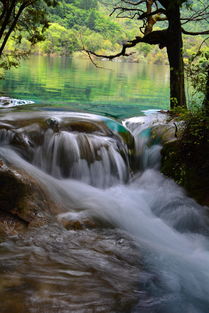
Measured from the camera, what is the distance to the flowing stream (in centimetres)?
302

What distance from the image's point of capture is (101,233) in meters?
4.49

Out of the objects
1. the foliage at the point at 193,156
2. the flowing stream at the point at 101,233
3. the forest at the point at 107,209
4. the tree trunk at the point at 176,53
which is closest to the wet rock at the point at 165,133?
the forest at the point at 107,209

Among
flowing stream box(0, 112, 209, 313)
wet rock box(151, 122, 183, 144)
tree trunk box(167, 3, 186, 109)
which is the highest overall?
tree trunk box(167, 3, 186, 109)

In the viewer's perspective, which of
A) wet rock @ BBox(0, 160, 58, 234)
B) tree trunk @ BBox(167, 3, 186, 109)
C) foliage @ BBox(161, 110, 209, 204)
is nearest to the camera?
wet rock @ BBox(0, 160, 58, 234)

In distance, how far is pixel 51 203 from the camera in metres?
4.86

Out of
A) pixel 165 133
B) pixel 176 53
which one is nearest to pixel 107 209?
pixel 165 133

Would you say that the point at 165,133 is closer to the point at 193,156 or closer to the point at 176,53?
Result: the point at 193,156

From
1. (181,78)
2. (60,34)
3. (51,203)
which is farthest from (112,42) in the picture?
(51,203)

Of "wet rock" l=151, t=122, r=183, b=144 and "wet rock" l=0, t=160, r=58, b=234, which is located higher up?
"wet rock" l=151, t=122, r=183, b=144

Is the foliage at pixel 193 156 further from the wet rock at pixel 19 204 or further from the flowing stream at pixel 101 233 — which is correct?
the wet rock at pixel 19 204

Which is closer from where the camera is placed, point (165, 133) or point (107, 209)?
point (107, 209)

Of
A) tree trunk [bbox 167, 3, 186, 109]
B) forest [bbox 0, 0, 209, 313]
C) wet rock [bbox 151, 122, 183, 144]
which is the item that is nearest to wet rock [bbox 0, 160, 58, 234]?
forest [bbox 0, 0, 209, 313]

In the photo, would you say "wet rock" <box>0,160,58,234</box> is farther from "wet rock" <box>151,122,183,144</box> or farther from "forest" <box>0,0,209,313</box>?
"wet rock" <box>151,122,183,144</box>

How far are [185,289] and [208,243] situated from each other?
1.61 metres
